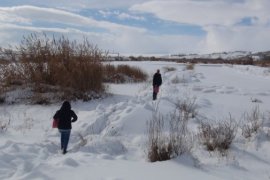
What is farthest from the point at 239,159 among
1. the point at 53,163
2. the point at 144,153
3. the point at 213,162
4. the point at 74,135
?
the point at 74,135

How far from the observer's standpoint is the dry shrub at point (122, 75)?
79.5 feet

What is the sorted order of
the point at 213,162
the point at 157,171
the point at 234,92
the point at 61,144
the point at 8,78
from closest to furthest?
1. the point at 157,171
2. the point at 213,162
3. the point at 61,144
4. the point at 8,78
5. the point at 234,92

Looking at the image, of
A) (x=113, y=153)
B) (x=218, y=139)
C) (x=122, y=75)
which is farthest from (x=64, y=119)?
(x=122, y=75)

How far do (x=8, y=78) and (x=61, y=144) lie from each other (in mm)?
9003

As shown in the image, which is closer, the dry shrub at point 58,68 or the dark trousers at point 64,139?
the dark trousers at point 64,139

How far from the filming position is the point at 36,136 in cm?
1002

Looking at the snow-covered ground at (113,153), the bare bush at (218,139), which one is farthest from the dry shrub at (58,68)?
the bare bush at (218,139)

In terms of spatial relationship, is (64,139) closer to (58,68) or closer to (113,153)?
(113,153)

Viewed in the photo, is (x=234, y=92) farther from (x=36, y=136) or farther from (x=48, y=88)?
(x=36, y=136)

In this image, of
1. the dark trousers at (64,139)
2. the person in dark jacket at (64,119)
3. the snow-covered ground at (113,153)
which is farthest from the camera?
the person in dark jacket at (64,119)

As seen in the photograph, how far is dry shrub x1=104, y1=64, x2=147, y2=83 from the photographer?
24.2m

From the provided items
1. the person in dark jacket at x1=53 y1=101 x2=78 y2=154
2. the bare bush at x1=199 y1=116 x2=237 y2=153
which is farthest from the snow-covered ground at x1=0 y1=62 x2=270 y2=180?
the person in dark jacket at x1=53 y1=101 x2=78 y2=154

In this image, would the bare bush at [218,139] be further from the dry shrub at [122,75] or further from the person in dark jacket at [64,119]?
the dry shrub at [122,75]

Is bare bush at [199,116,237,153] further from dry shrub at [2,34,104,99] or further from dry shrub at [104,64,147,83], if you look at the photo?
dry shrub at [104,64,147,83]
